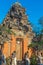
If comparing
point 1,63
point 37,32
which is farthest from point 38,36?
point 1,63

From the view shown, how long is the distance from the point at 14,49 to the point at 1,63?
882 centimetres


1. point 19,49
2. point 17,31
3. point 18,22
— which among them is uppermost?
point 18,22

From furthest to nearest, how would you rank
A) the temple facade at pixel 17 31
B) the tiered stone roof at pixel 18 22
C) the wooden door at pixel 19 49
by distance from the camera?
the tiered stone roof at pixel 18 22
the wooden door at pixel 19 49
the temple facade at pixel 17 31

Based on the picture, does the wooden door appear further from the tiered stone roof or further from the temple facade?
the tiered stone roof

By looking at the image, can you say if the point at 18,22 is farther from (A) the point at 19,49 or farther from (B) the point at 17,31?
(A) the point at 19,49

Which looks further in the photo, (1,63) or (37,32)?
(37,32)

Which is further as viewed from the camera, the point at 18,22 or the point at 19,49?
the point at 18,22

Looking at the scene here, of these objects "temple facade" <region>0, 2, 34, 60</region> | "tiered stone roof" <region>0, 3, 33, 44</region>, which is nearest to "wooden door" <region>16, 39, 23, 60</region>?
"temple facade" <region>0, 2, 34, 60</region>

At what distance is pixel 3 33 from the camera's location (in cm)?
4519

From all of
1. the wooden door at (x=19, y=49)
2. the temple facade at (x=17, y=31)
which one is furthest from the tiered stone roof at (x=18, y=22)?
the wooden door at (x=19, y=49)

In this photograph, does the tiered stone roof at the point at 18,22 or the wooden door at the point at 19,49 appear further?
the tiered stone roof at the point at 18,22

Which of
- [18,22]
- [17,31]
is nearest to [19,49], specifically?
[17,31]

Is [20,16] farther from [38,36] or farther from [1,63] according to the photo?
[1,63]

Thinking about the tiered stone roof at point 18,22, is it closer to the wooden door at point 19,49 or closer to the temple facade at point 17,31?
the temple facade at point 17,31
